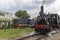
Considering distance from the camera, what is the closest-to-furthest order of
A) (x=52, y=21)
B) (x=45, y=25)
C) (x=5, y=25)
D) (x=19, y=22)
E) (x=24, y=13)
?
(x=45, y=25)
(x=52, y=21)
(x=5, y=25)
(x=19, y=22)
(x=24, y=13)

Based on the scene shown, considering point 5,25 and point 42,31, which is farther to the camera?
point 5,25

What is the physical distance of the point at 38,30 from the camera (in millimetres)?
26844

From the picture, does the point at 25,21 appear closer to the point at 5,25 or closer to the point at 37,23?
the point at 5,25

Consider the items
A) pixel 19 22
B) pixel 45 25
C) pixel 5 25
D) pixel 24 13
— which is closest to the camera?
pixel 45 25

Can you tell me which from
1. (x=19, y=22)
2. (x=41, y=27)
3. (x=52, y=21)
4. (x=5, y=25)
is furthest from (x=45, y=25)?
(x=19, y=22)

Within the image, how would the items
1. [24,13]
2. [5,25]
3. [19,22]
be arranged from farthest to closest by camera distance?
[24,13] → [19,22] → [5,25]

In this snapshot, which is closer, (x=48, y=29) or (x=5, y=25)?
(x=48, y=29)

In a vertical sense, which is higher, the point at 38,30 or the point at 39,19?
the point at 39,19

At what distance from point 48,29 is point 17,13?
241 feet

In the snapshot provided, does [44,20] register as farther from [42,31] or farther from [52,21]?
[52,21]

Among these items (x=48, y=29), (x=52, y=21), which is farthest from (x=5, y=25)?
(x=48, y=29)

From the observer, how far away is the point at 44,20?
26109mm

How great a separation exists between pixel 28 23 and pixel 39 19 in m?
24.9

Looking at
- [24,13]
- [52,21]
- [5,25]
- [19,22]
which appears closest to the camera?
[52,21]
